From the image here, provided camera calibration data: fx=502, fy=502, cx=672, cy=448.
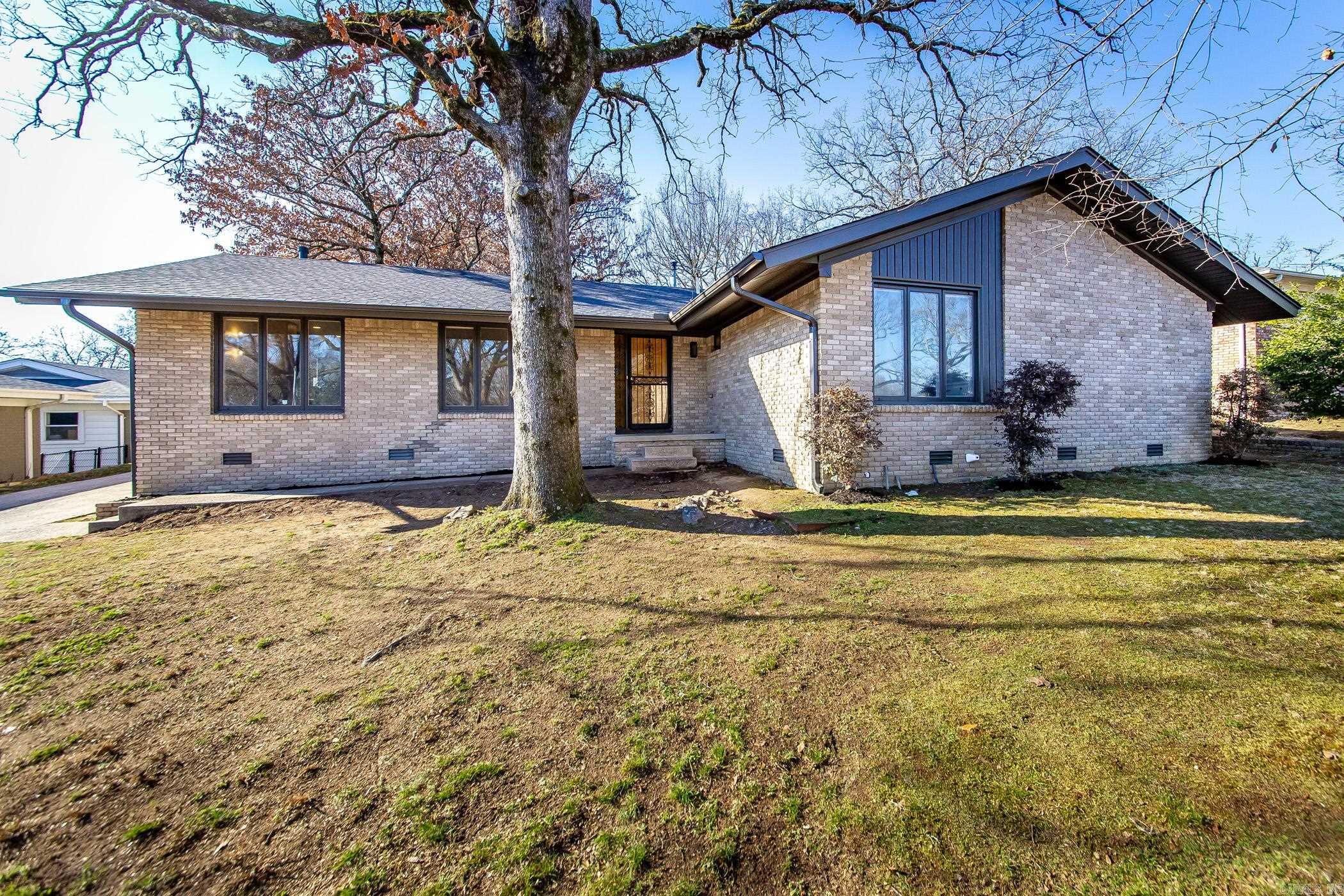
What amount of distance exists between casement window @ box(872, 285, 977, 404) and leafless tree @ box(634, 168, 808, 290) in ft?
50.0

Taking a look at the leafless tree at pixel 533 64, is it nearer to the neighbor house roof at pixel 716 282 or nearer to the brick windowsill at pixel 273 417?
the neighbor house roof at pixel 716 282

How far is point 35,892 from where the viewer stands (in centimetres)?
136

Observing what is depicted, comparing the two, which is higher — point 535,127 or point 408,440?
point 535,127

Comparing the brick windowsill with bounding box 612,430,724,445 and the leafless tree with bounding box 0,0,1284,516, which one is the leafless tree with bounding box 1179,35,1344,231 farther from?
the brick windowsill with bounding box 612,430,724,445

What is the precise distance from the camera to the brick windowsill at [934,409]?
6902 millimetres

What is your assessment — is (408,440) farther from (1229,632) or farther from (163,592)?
(1229,632)

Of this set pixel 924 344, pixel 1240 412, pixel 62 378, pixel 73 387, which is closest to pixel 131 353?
pixel 924 344

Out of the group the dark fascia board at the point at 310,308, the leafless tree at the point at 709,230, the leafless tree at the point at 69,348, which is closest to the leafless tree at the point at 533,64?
the dark fascia board at the point at 310,308

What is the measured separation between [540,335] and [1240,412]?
1143 cm

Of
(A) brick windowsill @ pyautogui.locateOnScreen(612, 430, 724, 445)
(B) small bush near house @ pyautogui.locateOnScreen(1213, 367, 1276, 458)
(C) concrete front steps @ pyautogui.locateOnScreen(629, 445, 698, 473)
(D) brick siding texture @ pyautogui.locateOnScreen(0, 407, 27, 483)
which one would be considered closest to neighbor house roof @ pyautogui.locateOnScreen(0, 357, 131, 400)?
(D) brick siding texture @ pyautogui.locateOnScreen(0, 407, 27, 483)

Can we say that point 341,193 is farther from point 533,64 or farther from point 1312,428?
point 1312,428

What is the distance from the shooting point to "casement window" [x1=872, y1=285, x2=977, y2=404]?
23.0ft

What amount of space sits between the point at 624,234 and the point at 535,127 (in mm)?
16719

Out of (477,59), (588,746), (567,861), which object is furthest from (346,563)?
(477,59)
